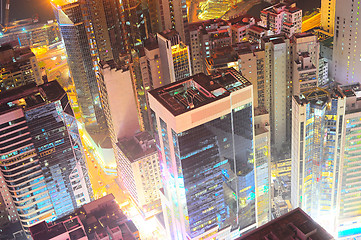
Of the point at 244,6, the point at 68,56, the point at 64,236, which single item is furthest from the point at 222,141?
the point at 244,6

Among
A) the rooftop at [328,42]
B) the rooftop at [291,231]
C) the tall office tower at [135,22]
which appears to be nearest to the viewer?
the rooftop at [291,231]

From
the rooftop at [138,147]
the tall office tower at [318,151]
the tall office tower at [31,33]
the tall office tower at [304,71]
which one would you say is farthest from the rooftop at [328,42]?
the tall office tower at [31,33]

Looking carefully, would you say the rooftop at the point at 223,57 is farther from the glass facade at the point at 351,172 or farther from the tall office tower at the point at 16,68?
the tall office tower at the point at 16,68

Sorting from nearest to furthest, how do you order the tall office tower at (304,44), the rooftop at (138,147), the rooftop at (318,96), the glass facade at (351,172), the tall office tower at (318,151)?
the rooftop at (318,96) < the tall office tower at (318,151) < the glass facade at (351,172) < the rooftop at (138,147) < the tall office tower at (304,44)

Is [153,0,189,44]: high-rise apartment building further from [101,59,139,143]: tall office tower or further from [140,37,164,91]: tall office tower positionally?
[101,59,139,143]: tall office tower

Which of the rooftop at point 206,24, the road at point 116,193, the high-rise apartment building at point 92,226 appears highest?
the rooftop at point 206,24

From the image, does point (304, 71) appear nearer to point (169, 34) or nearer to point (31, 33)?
point (169, 34)

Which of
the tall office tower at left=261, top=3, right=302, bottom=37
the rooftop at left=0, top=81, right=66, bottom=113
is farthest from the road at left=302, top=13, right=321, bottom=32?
the rooftop at left=0, top=81, right=66, bottom=113
